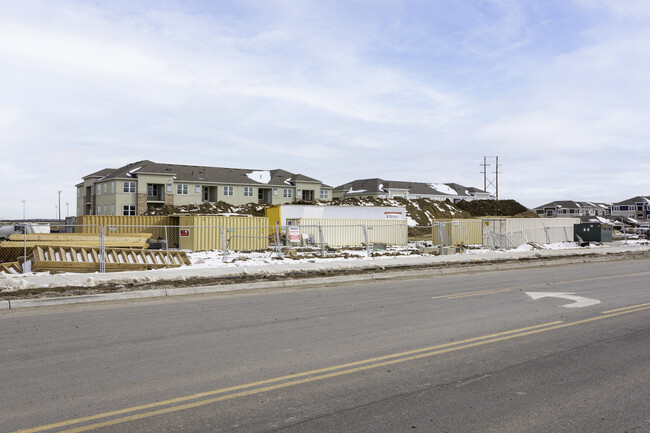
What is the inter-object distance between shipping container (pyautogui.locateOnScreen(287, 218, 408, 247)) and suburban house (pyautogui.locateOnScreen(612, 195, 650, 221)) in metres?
109

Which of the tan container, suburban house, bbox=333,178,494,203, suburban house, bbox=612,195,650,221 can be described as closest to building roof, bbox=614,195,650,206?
suburban house, bbox=612,195,650,221

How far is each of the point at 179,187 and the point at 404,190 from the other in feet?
139

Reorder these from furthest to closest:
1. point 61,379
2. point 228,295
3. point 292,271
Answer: point 292,271 → point 228,295 → point 61,379

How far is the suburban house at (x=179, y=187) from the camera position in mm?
65125

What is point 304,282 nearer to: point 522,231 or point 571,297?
point 571,297

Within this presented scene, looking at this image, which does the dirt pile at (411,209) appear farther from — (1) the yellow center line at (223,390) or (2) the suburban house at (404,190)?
(1) the yellow center line at (223,390)

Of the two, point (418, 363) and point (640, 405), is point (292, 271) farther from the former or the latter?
point (640, 405)

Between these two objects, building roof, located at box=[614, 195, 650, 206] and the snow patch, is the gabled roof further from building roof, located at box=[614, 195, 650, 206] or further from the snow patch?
building roof, located at box=[614, 195, 650, 206]

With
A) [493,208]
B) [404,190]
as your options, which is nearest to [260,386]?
[493,208]

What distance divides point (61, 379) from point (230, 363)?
6.20ft

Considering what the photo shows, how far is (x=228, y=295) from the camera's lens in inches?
520

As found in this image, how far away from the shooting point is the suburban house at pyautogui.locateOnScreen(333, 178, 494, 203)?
91.2 metres

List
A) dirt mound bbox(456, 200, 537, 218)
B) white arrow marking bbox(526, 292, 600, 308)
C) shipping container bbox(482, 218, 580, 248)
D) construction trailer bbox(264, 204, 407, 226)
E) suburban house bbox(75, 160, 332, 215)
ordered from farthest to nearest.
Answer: dirt mound bbox(456, 200, 537, 218) < suburban house bbox(75, 160, 332, 215) < construction trailer bbox(264, 204, 407, 226) < shipping container bbox(482, 218, 580, 248) < white arrow marking bbox(526, 292, 600, 308)

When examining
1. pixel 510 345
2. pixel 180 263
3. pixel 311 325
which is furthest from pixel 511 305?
pixel 180 263
